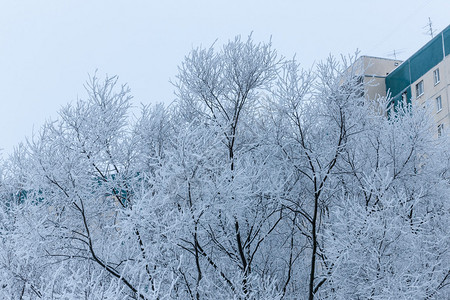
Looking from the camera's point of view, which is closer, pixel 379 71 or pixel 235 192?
pixel 235 192

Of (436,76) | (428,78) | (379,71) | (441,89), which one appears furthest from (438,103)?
(379,71)

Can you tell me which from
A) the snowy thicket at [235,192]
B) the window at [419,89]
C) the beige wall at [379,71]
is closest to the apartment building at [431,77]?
the window at [419,89]

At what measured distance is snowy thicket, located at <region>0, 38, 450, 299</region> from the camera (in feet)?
28.1

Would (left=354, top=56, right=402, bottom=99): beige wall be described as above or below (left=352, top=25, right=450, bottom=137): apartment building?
above

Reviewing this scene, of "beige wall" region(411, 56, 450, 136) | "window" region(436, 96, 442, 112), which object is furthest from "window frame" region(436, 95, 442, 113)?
"beige wall" region(411, 56, 450, 136)

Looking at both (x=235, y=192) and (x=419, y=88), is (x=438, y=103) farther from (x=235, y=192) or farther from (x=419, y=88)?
(x=235, y=192)

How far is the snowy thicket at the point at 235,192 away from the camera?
8555 millimetres

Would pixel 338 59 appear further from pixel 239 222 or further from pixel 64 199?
pixel 64 199

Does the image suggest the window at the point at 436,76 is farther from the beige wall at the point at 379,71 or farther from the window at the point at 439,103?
the beige wall at the point at 379,71

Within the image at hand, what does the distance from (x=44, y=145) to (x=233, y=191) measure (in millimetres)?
3267

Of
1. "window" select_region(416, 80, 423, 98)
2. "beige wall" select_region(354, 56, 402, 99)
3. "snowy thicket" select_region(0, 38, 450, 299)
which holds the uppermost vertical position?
"beige wall" select_region(354, 56, 402, 99)

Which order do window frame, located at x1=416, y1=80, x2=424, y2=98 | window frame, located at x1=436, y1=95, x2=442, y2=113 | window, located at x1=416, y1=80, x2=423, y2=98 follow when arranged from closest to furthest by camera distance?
window frame, located at x1=436, y1=95, x2=442, y2=113 < window frame, located at x1=416, y1=80, x2=424, y2=98 < window, located at x1=416, y1=80, x2=423, y2=98

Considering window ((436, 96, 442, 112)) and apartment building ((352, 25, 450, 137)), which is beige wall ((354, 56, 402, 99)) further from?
window ((436, 96, 442, 112))

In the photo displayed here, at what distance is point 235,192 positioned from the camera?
28.1 feet
